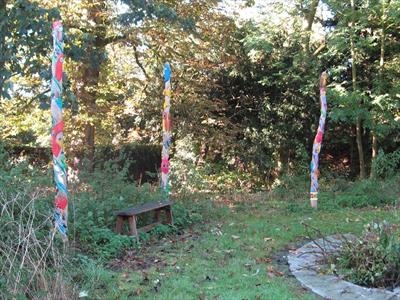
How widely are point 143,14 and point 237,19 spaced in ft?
17.6

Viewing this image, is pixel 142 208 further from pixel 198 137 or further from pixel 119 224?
pixel 198 137

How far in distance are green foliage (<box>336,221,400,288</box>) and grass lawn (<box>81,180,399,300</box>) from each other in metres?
0.55

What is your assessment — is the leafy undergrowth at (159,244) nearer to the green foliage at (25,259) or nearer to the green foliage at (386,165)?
the green foliage at (25,259)

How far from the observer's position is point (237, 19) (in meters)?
13.8

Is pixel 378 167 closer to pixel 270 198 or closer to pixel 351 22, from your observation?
pixel 270 198

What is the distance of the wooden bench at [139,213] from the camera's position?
5844 mm

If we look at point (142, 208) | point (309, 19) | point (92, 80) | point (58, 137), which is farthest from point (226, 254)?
point (309, 19)

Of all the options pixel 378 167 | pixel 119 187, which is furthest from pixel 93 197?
pixel 378 167

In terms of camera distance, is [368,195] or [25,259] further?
[368,195]

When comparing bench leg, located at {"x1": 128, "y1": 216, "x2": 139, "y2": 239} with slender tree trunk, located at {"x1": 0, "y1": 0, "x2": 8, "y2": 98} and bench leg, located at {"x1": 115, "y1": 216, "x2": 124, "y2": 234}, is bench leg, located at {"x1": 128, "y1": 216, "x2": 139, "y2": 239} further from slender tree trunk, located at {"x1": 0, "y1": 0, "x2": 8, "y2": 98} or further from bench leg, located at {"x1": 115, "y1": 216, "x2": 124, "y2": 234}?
slender tree trunk, located at {"x1": 0, "y1": 0, "x2": 8, "y2": 98}

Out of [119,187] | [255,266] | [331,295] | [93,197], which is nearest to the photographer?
[331,295]

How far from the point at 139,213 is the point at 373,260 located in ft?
9.55

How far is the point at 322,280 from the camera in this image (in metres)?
4.40

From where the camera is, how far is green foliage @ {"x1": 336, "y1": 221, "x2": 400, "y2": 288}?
4.25 metres
